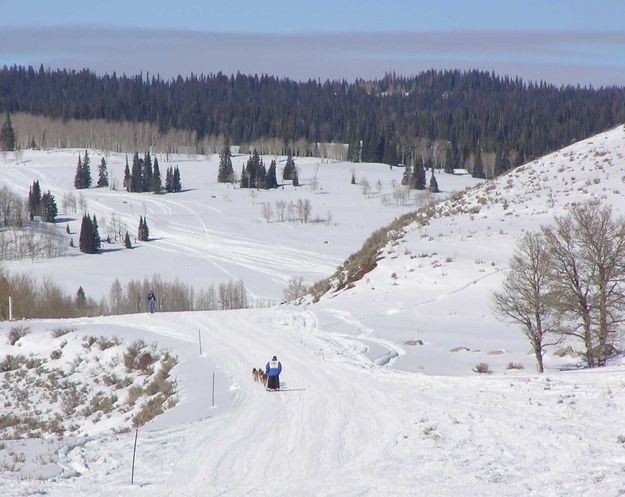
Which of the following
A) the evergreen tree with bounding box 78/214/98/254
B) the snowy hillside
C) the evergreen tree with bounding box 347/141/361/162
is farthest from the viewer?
the evergreen tree with bounding box 347/141/361/162

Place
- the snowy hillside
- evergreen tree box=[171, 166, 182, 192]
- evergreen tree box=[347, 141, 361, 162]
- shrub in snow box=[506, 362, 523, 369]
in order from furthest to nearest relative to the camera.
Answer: evergreen tree box=[347, 141, 361, 162], evergreen tree box=[171, 166, 182, 192], the snowy hillside, shrub in snow box=[506, 362, 523, 369]

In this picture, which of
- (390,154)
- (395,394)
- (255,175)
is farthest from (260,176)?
(395,394)

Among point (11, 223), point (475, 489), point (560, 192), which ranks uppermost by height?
point (560, 192)

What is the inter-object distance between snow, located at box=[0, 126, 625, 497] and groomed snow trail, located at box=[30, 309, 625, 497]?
0.05 m

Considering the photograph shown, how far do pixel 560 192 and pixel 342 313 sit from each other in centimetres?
1637

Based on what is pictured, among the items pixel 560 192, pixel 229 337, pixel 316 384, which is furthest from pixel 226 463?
pixel 560 192

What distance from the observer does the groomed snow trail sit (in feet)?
39.0

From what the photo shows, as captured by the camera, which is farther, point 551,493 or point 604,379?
point 604,379

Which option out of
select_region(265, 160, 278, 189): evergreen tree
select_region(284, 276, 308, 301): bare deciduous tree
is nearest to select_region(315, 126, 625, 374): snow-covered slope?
select_region(284, 276, 308, 301): bare deciduous tree

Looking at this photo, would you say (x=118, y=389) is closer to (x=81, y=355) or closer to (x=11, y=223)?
(x=81, y=355)

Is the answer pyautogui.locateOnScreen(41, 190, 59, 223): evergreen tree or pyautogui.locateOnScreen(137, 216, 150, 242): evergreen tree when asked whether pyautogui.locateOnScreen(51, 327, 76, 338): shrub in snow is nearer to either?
pyautogui.locateOnScreen(137, 216, 150, 242): evergreen tree

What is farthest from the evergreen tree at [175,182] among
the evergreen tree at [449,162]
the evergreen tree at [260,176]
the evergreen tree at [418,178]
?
the evergreen tree at [449,162]

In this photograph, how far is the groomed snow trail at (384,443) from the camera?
1188cm

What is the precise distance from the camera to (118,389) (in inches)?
1073
